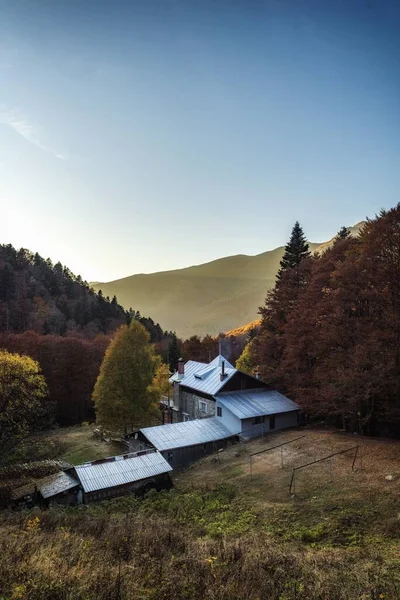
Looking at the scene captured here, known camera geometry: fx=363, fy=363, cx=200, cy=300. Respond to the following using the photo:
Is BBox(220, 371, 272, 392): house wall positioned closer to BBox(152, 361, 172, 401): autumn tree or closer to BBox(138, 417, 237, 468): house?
BBox(138, 417, 237, 468): house

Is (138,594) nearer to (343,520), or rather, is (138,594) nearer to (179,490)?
(343,520)

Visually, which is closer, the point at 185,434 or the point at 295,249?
the point at 185,434

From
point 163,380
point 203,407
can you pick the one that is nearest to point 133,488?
point 203,407

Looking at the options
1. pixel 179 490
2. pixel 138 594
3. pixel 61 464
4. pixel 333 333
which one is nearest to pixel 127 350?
pixel 61 464

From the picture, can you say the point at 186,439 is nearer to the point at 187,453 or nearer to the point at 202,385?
the point at 187,453

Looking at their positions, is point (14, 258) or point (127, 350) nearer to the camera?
point (127, 350)
